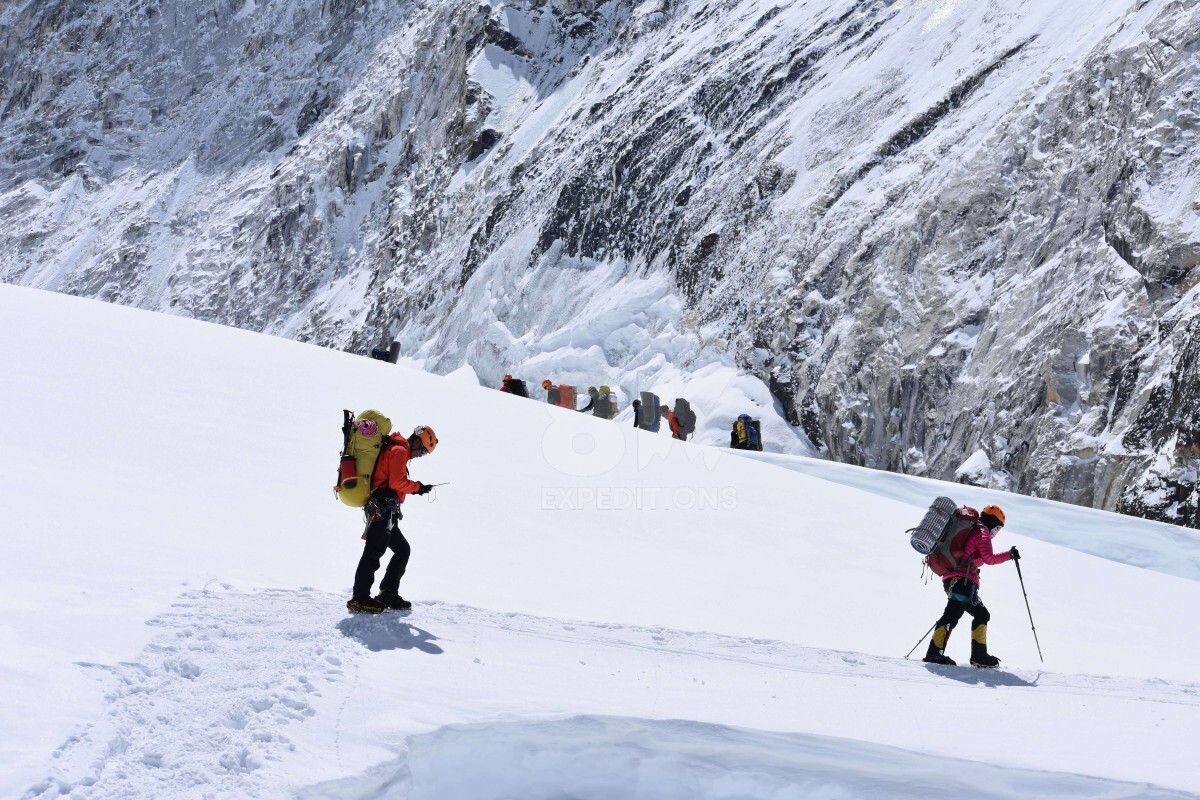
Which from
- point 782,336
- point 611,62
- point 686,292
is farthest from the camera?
point 611,62

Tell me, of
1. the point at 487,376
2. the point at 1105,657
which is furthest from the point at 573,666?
the point at 487,376

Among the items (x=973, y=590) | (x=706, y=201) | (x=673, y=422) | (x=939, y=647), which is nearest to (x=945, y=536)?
(x=973, y=590)

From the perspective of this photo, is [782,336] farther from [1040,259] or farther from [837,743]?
[837,743]

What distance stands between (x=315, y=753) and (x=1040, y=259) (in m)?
17.3

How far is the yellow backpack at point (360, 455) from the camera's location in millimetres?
6594

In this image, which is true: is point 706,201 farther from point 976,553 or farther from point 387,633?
point 387,633

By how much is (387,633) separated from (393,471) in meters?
0.97

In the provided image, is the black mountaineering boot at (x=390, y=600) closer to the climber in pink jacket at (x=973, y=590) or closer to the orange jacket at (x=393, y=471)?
the orange jacket at (x=393, y=471)

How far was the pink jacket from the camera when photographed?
7711mm

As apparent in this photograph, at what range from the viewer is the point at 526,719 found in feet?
17.3

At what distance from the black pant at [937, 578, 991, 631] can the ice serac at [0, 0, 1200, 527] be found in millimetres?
7559

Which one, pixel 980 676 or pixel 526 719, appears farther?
pixel 980 676

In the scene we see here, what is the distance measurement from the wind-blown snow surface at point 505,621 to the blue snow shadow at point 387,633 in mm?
37

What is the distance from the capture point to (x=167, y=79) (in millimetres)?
61094
